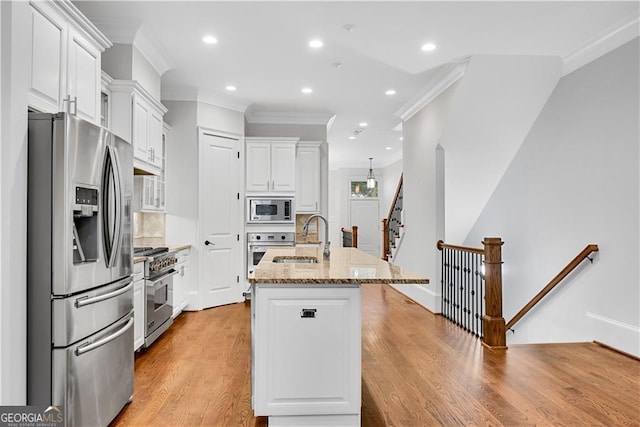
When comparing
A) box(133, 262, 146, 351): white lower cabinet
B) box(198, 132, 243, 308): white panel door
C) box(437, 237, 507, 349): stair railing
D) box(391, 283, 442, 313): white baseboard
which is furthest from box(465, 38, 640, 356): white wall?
box(133, 262, 146, 351): white lower cabinet

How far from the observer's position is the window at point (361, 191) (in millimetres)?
11453

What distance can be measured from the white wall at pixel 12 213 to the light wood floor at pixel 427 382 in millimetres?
714

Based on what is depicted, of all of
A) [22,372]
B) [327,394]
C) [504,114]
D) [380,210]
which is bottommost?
[327,394]

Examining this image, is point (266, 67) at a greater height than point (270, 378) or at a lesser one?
greater

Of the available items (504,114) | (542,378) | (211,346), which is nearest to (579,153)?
(504,114)

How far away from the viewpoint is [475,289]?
14.8 feet

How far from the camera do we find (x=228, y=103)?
5461 millimetres

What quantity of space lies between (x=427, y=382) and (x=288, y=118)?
15.3 ft

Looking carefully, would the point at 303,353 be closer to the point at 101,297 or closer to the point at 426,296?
the point at 101,297

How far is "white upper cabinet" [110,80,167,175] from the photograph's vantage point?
11.2 feet

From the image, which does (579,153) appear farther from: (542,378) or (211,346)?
(211,346)

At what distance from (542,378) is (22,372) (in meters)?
3.28

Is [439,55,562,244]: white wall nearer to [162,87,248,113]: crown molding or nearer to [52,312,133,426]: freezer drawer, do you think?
[162,87,248,113]: crown molding

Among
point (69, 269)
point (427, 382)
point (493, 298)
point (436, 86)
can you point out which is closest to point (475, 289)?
point (493, 298)
